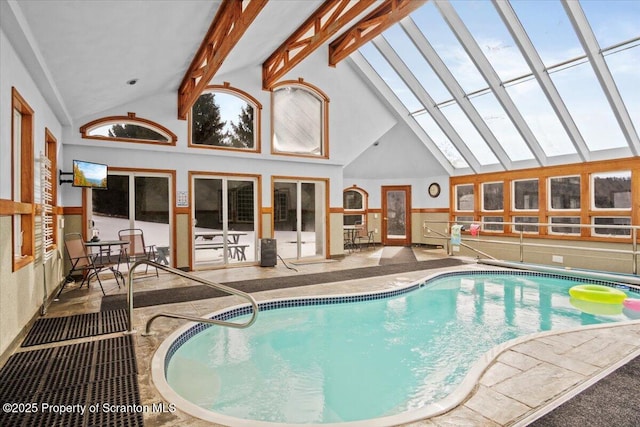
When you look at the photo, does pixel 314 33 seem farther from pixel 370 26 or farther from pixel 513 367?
pixel 513 367

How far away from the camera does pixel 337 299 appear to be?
547 cm

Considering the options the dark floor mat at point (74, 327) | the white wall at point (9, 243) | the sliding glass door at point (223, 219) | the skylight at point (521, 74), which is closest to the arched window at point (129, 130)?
the sliding glass door at point (223, 219)

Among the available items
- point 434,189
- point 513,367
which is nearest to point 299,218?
point 434,189

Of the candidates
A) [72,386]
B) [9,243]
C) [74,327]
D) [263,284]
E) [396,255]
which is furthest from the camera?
[396,255]

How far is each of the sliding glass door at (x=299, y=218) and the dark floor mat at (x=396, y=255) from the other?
1654mm

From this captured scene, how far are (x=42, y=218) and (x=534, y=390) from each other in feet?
18.0

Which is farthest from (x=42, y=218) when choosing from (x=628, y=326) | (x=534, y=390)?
(x=628, y=326)

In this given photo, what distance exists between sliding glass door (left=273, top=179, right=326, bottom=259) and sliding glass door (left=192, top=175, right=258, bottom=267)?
0.66 metres

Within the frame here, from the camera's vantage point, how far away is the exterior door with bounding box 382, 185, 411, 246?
12.4 metres

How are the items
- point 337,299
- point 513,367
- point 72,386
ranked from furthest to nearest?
point 337,299, point 513,367, point 72,386

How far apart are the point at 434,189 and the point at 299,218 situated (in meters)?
5.03

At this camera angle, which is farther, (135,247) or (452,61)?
(452,61)

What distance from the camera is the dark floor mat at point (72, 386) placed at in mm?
2266

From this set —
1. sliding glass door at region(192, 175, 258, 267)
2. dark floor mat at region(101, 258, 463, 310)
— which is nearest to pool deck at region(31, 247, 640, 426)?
dark floor mat at region(101, 258, 463, 310)
